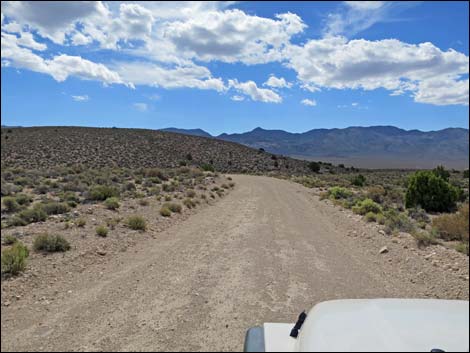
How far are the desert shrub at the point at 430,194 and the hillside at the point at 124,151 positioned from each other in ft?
125

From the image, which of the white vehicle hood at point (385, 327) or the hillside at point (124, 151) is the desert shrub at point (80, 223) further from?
the hillside at point (124, 151)

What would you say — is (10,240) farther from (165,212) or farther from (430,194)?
(430,194)

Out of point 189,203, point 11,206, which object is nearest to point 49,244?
point 11,206

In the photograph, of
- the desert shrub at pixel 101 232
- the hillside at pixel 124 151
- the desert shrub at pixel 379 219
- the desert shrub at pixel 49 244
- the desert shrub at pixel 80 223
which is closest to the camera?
the desert shrub at pixel 49 244

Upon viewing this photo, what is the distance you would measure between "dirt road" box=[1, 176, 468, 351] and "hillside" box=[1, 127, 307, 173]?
3863 cm

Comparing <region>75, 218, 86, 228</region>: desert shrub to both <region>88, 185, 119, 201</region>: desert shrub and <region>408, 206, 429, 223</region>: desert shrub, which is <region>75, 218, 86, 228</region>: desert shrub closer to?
<region>88, 185, 119, 201</region>: desert shrub

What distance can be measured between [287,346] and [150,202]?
16328mm

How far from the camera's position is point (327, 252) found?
10.6 metres

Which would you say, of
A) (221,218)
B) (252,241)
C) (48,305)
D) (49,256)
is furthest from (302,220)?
(48,305)


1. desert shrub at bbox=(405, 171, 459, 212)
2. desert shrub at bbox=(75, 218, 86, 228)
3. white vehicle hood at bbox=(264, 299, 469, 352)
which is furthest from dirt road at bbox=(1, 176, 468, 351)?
desert shrub at bbox=(405, 171, 459, 212)

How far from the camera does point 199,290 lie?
22.9 ft

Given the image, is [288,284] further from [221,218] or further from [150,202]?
Answer: [150,202]

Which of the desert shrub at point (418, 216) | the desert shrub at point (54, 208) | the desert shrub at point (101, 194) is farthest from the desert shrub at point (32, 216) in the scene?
the desert shrub at point (418, 216)

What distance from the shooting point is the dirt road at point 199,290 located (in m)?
4.68
